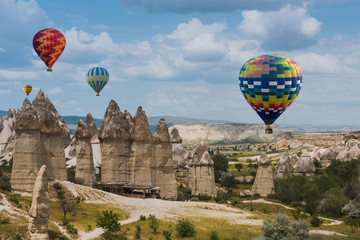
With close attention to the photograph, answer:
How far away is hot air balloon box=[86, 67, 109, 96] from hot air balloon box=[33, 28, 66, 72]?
8.59 metres

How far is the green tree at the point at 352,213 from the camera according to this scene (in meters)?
66.9

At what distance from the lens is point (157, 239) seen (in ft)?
165

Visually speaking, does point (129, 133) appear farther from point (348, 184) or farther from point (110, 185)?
point (348, 184)

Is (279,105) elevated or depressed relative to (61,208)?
elevated

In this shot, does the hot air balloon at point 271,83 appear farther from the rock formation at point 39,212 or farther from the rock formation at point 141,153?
the rock formation at point 39,212

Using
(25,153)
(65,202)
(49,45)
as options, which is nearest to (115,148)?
(25,153)

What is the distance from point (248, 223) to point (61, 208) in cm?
1940

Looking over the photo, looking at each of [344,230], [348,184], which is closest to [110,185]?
[344,230]

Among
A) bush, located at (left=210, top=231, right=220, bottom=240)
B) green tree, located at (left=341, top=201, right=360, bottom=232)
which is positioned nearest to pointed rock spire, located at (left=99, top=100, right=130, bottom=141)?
bush, located at (left=210, top=231, right=220, bottom=240)

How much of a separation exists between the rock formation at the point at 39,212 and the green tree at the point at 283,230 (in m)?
18.4

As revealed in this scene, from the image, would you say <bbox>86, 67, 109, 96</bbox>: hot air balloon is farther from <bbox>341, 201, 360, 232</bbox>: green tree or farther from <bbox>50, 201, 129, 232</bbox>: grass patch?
<bbox>341, 201, 360, 232</bbox>: green tree

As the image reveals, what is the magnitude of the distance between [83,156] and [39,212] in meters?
22.8

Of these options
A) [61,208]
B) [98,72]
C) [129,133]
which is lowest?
[61,208]

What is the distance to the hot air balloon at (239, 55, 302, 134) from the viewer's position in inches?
2339
